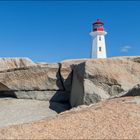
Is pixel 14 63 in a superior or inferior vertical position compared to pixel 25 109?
superior

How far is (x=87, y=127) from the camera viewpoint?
225 inches

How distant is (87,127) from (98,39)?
84.2ft

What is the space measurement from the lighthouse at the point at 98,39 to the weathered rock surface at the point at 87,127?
24.2 m

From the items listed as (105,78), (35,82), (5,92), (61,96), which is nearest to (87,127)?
(105,78)

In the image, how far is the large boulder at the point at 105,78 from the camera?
1059 cm

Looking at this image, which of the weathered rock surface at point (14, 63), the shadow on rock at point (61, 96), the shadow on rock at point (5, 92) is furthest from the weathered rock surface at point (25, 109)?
the weathered rock surface at point (14, 63)

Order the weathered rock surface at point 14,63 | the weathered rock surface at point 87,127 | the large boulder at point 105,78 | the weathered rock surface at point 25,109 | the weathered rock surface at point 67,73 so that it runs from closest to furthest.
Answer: the weathered rock surface at point 87,127
the large boulder at point 105,78
the weathered rock surface at point 25,109
the weathered rock surface at point 67,73
the weathered rock surface at point 14,63

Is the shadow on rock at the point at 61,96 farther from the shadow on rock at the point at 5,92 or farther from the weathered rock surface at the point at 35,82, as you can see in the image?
the shadow on rock at the point at 5,92

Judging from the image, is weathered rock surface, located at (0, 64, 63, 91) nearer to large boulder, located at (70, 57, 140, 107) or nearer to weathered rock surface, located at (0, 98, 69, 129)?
weathered rock surface, located at (0, 98, 69, 129)

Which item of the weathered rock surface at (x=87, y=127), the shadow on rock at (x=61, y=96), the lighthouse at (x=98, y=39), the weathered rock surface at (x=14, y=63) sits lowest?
the weathered rock surface at (x=87, y=127)

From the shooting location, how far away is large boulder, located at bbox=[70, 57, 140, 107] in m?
10.6

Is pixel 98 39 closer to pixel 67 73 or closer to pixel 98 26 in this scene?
pixel 98 26

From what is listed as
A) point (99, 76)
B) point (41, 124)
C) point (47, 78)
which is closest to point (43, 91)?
point (47, 78)

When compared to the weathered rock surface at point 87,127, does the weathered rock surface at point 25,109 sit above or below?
above
